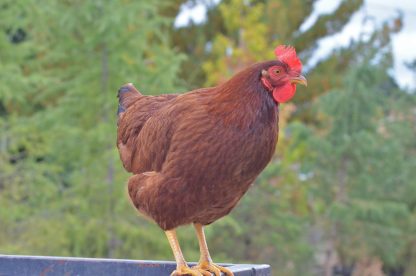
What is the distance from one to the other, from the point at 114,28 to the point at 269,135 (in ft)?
26.4

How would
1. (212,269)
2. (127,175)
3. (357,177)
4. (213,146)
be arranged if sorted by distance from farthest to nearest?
(357,177) < (127,175) < (212,269) < (213,146)

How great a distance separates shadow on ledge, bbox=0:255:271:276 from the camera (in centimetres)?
384

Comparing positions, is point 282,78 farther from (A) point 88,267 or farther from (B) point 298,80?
(A) point 88,267

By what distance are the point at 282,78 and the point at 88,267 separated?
1138 millimetres

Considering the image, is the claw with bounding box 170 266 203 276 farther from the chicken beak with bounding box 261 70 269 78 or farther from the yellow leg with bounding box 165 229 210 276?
the chicken beak with bounding box 261 70 269 78

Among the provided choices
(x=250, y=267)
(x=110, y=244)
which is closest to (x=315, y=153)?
(x=110, y=244)

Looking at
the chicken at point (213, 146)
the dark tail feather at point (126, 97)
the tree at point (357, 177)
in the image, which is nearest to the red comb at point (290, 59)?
the chicken at point (213, 146)

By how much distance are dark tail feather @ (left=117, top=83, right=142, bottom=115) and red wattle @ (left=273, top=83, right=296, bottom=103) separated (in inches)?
42.5

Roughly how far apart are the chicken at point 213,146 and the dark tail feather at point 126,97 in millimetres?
656

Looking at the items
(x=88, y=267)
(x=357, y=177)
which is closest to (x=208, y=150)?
(x=88, y=267)

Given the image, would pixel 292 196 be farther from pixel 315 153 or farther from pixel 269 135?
pixel 269 135

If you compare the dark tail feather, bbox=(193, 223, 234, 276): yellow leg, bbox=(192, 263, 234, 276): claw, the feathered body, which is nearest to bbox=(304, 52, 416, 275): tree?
the dark tail feather

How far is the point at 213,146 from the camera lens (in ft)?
12.0

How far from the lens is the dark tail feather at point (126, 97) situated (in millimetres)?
4645
